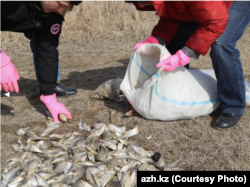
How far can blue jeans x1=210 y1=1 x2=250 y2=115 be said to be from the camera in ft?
7.65

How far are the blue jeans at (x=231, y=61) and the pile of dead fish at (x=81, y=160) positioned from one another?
85 cm

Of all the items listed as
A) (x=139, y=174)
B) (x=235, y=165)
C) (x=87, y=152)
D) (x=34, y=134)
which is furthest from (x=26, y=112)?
(x=235, y=165)

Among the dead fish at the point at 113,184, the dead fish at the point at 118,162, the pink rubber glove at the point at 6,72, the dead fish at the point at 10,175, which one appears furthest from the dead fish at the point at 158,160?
the pink rubber glove at the point at 6,72

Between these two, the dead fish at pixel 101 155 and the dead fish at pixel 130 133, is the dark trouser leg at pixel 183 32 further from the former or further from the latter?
the dead fish at pixel 101 155

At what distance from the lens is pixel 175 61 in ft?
7.70

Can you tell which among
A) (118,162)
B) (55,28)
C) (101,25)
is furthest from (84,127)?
(101,25)

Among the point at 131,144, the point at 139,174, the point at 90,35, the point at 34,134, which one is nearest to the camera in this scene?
the point at 139,174

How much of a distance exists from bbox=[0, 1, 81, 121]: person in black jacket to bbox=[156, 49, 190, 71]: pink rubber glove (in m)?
0.82

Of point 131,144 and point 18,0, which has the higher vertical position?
point 18,0

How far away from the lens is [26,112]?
9.90ft

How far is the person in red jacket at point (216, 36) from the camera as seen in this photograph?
2.12 m

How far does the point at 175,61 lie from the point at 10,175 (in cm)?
149

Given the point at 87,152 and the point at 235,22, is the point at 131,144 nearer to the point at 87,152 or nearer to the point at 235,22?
the point at 87,152

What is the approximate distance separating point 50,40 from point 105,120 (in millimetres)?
900
